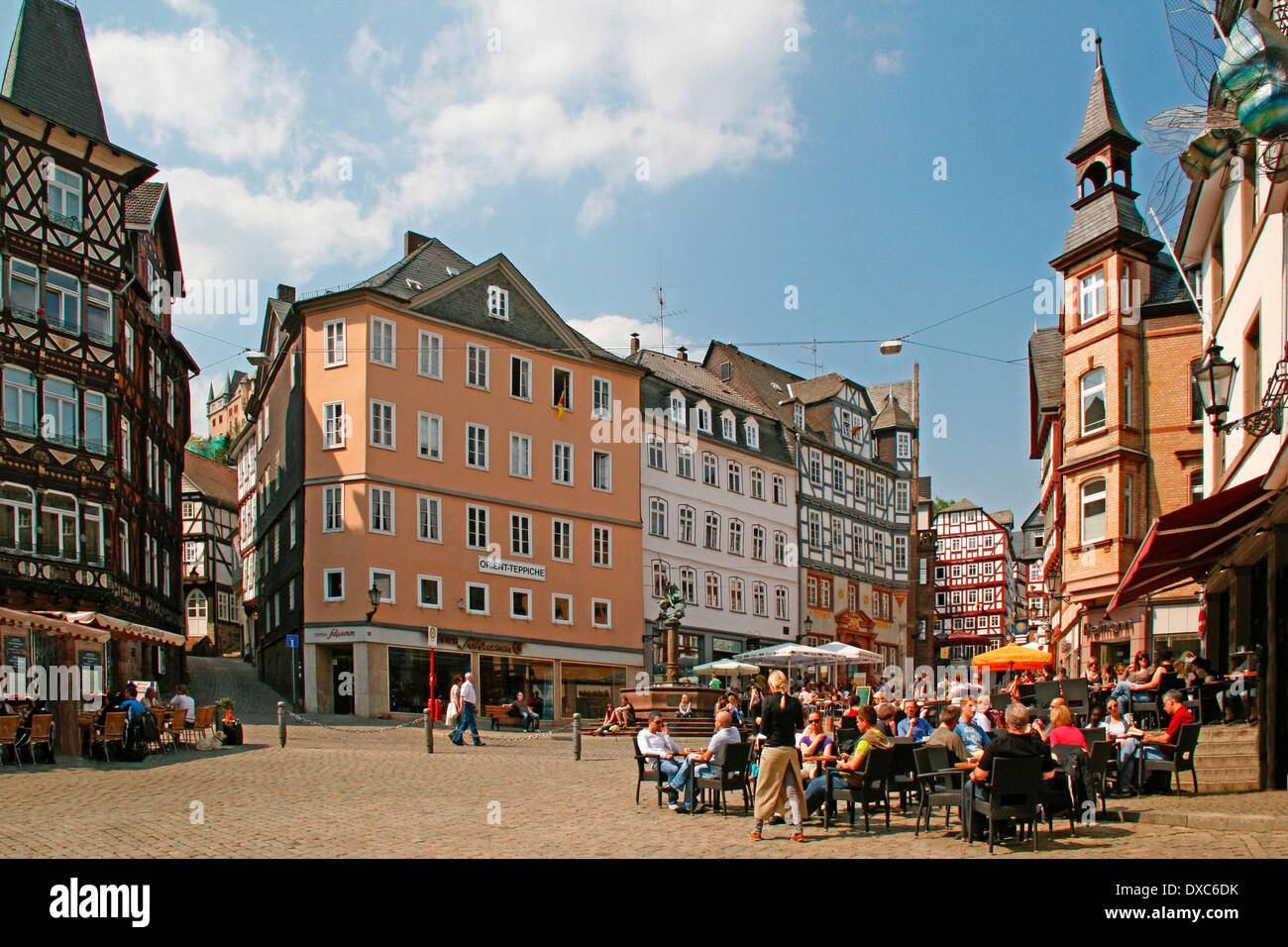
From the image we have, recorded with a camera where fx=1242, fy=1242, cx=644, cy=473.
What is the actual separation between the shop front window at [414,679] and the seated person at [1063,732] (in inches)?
1072

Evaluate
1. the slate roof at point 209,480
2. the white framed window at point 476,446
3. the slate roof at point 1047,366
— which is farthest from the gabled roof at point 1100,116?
the slate roof at point 209,480

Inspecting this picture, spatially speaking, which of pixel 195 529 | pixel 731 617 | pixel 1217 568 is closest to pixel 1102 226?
pixel 1217 568

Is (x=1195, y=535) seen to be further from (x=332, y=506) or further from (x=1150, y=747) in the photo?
(x=332, y=506)

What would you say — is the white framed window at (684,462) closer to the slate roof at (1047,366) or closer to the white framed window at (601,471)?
the white framed window at (601,471)

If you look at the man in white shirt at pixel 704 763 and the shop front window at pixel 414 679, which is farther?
the shop front window at pixel 414 679

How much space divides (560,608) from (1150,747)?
3075 centimetres

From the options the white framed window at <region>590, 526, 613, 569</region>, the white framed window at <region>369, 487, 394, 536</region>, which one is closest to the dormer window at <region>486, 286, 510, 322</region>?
the white framed window at <region>369, 487, 394, 536</region>

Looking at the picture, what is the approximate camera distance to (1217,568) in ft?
68.5

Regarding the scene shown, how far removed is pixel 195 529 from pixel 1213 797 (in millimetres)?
69203

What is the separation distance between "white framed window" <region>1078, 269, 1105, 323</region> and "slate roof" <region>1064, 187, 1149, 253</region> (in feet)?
3.15

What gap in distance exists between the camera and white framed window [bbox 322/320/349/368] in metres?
40.5

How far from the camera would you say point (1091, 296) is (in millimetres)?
34000

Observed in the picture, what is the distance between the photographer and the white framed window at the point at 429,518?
40.7 meters
